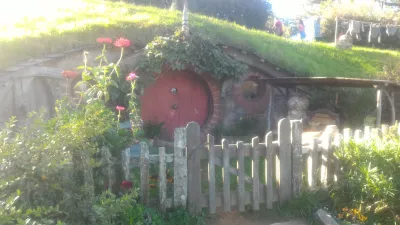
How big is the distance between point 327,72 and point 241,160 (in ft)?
24.2

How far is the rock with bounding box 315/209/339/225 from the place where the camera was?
506cm

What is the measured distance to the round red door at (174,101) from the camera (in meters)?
10.4

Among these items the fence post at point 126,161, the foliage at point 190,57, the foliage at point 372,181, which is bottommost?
the foliage at point 372,181

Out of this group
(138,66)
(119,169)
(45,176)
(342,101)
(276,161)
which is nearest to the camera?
(45,176)

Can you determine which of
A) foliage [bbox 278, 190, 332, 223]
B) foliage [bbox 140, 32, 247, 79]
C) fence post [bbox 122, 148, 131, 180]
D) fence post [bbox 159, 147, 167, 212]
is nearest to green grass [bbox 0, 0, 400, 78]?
foliage [bbox 140, 32, 247, 79]

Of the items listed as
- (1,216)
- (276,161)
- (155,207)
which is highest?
(1,216)

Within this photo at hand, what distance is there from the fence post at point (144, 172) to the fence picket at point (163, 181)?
0.15 meters

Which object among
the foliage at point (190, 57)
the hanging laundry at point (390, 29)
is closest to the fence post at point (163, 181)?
the foliage at point (190, 57)

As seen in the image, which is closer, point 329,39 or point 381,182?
point 381,182

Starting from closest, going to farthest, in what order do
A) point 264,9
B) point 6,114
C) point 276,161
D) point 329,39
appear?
1. point 276,161
2. point 6,114
3. point 329,39
4. point 264,9

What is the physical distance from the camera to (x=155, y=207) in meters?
5.03

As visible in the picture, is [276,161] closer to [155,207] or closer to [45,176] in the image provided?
[155,207]

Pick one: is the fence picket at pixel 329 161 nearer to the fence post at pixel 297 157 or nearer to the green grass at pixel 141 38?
the fence post at pixel 297 157

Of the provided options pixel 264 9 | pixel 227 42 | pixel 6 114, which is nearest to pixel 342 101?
pixel 227 42
